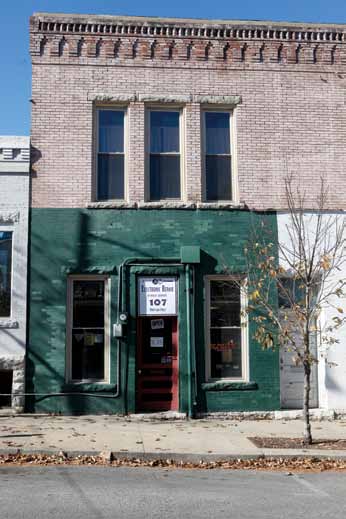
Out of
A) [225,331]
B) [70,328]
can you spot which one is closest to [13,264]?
[70,328]

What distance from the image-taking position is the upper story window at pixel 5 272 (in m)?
12.2

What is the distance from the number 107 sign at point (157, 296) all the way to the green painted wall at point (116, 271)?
174mm

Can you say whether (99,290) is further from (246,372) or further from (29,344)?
(246,372)

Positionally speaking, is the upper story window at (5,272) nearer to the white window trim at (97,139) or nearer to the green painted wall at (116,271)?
the green painted wall at (116,271)

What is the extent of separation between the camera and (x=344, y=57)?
13555 mm

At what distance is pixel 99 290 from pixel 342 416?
18.2 ft

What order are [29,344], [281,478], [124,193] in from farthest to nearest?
[124,193], [29,344], [281,478]

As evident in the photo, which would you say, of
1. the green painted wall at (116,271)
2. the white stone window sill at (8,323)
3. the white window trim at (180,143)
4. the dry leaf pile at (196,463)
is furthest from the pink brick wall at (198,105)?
the dry leaf pile at (196,463)

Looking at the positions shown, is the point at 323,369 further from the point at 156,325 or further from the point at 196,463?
the point at 196,463

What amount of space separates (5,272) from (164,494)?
6.75 metres

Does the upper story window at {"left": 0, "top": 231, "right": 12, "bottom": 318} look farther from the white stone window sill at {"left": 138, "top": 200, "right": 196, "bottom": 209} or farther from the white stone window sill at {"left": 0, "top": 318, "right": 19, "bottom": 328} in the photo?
the white stone window sill at {"left": 138, "top": 200, "right": 196, "bottom": 209}

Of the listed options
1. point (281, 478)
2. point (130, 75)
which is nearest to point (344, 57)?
point (130, 75)

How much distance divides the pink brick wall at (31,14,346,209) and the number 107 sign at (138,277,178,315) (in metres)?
1.82

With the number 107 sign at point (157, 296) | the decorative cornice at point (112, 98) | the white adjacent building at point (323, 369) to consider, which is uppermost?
the decorative cornice at point (112, 98)
